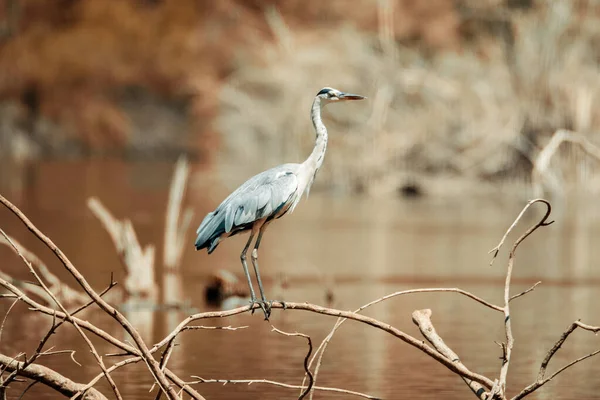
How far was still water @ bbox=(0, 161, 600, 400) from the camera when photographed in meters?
9.52

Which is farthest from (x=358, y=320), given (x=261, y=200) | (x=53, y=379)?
(x=261, y=200)

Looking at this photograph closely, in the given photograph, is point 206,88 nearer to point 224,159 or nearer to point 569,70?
point 224,159

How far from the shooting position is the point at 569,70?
1075 inches

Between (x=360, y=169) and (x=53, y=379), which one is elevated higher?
(x=360, y=169)

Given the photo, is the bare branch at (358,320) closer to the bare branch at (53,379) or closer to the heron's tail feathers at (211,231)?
the bare branch at (53,379)

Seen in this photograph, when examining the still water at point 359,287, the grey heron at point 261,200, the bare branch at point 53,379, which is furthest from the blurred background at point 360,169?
the bare branch at point 53,379

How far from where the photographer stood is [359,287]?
1485 cm

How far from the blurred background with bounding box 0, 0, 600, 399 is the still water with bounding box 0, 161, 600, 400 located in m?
0.04

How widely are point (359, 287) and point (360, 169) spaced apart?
1467 cm

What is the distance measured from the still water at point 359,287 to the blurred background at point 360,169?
0.13ft

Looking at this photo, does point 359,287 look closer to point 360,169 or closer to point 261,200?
point 261,200

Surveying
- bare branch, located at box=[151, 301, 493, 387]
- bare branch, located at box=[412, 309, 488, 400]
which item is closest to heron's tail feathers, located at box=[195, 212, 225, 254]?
bare branch, located at box=[151, 301, 493, 387]

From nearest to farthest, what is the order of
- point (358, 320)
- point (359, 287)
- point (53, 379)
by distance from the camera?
point (358, 320) → point (53, 379) → point (359, 287)

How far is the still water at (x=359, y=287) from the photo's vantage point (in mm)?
9516
